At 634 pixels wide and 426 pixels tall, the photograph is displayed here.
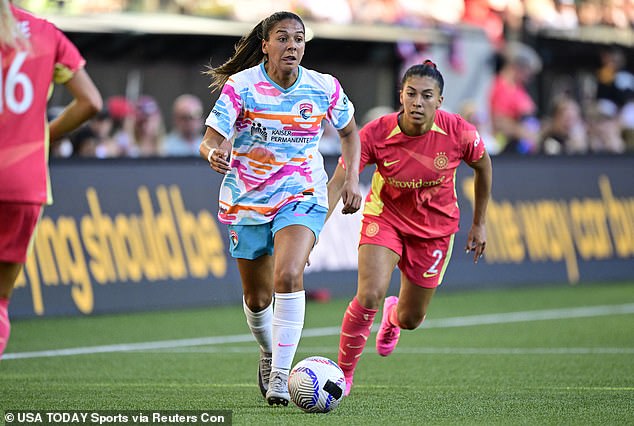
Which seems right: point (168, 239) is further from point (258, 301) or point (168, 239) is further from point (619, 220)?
point (619, 220)

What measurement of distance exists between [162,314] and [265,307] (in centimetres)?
590

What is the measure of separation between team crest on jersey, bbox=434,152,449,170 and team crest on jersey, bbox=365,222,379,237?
0.56 meters

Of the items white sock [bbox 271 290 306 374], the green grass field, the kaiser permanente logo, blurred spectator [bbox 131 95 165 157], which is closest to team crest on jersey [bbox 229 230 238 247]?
white sock [bbox 271 290 306 374]

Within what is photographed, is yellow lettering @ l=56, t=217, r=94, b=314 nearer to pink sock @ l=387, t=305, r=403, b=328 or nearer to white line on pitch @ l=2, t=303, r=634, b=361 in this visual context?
white line on pitch @ l=2, t=303, r=634, b=361

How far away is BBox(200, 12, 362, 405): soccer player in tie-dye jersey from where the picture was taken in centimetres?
766

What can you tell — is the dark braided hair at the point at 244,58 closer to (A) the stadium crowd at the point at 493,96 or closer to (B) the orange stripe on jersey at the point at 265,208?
(B) the orange stripe on jersey at the point at 265,208

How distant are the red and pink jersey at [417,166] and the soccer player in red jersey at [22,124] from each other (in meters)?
3.12

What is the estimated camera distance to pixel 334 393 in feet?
24.9

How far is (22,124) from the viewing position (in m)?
5.97

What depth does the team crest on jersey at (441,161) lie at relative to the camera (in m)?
8.84

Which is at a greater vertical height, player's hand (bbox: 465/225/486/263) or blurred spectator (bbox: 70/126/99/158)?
player's hand (bbox: 465/225/486/263)

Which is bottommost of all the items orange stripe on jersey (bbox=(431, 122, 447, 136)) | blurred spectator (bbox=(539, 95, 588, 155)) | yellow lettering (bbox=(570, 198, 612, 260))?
yellow lettering (bbox=(570, 198, 612, 260))

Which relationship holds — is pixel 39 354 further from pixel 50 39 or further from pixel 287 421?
pixel 50 39

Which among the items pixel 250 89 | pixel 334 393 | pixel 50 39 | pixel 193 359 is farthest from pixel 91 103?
pixel 193 359
